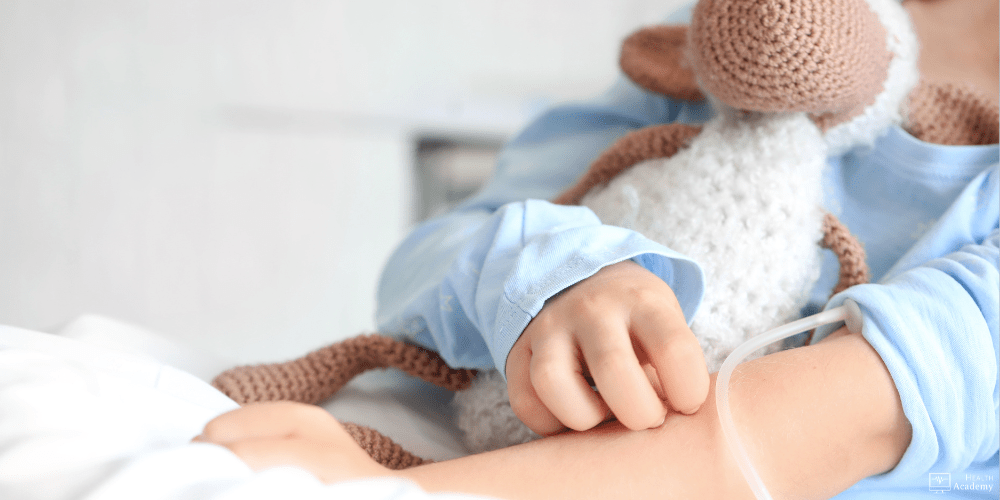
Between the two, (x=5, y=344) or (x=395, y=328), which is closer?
(x=5, y=344)

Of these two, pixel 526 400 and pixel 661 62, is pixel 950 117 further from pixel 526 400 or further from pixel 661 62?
pixel 526 400

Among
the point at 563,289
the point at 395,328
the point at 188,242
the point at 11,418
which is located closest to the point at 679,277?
the point at 563,289

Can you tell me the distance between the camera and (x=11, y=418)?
0.79ft

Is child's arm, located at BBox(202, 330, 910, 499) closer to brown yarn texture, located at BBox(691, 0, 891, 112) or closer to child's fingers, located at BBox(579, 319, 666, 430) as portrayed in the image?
child's fingers, located at BBox(579, 319, 666, 430)

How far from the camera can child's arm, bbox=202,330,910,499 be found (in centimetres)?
30

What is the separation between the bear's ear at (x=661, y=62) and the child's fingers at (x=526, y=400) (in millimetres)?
320

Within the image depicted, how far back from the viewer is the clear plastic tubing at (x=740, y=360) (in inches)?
11.6

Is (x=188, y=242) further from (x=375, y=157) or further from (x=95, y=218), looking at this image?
(x=375, y=157)

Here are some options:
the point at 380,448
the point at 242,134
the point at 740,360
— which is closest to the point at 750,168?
the point at 740,360

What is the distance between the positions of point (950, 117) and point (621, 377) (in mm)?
387

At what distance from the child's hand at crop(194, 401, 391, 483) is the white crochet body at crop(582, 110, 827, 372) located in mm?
231

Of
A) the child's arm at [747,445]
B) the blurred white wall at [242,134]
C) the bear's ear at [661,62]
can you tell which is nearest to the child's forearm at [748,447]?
the child's arm at [747,445]

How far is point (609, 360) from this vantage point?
0.92 feet

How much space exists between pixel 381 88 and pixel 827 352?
117 centimetres
